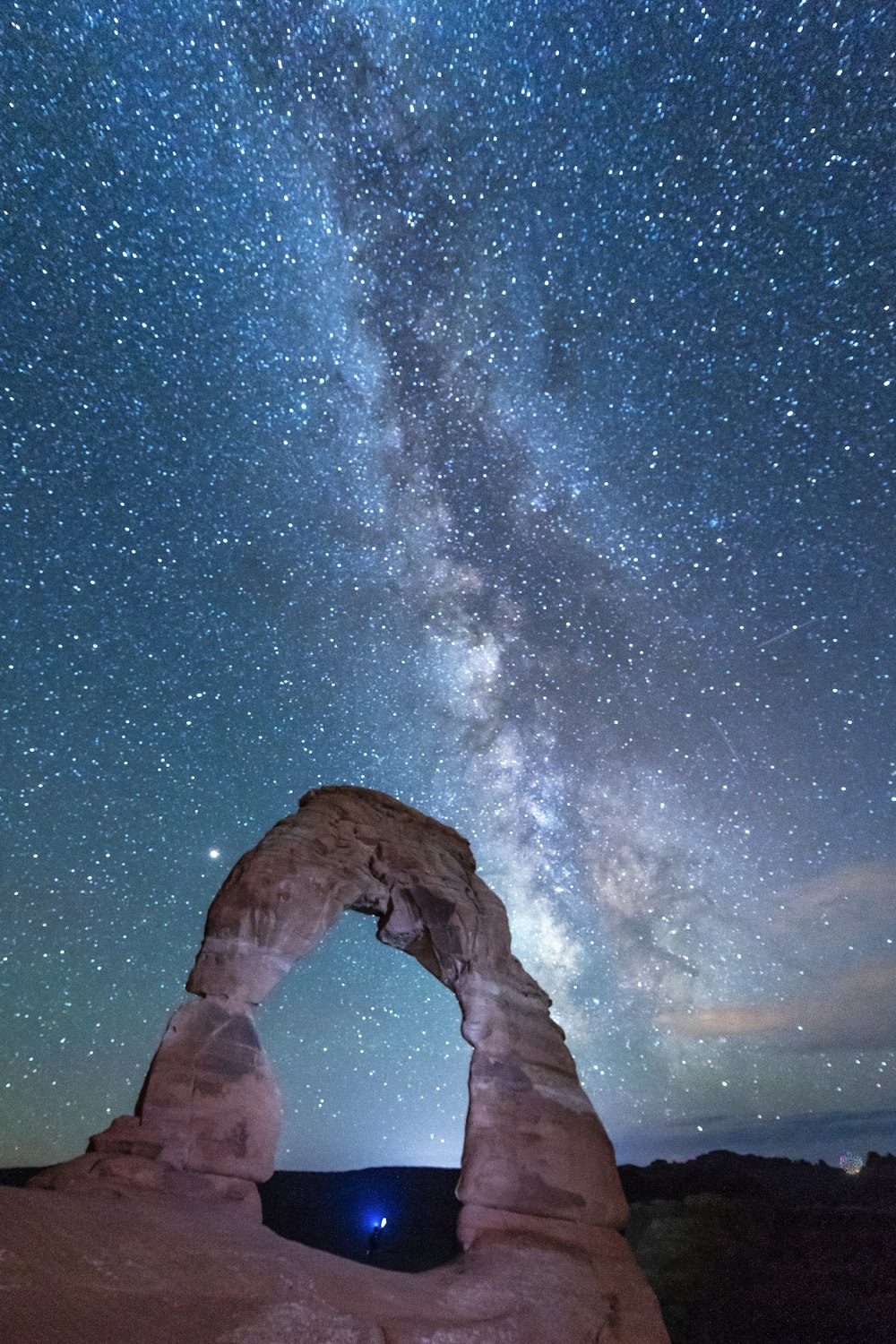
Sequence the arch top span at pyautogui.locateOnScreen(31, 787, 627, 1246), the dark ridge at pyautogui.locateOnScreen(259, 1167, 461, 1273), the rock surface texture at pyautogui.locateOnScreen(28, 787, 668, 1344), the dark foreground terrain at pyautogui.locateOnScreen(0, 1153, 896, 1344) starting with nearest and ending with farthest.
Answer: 1. the rock surface texture at pyautogui.locateOnScreen(28, 787, 668, 1344)
2. the arch top span at pyautogui.locateOnScreen(31, 787, 627, 1246)
3. the dark foreground terrain at pyautogui.locateOnScreen(0, 1153, 896, 1344)
4. the dark ridge at pyautogui.locateOnScreen(259, 1167, 461, 1273)

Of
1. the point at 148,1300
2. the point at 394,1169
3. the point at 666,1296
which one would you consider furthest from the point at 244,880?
the point at 394,1169

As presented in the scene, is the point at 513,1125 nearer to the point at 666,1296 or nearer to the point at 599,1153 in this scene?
the point at 599,1153

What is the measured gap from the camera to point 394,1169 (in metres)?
30.0

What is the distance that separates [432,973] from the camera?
13453 millimetres

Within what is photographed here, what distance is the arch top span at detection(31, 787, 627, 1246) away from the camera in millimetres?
9078

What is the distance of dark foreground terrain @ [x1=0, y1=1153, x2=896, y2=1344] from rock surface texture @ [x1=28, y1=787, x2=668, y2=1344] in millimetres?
8386

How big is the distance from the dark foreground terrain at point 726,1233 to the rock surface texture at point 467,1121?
8386 mm

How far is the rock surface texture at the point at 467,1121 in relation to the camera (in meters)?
7.30

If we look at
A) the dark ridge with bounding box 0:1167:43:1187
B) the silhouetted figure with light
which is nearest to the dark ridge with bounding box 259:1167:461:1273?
the silhouetted figure with light

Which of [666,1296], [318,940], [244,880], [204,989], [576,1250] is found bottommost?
[666,1296]

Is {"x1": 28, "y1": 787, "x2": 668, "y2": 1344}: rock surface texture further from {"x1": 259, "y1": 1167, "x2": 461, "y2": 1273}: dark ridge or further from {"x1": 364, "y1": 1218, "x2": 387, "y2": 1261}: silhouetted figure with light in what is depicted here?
{"x1": 364, "y1": 1218, "x2": 387, "y2": 1261}: silhouetted figure with light

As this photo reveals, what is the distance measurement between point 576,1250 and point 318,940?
18.1 feet

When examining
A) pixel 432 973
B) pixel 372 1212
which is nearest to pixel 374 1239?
pixel 372 1212

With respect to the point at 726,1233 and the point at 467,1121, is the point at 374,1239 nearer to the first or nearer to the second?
the point at 726,1233
